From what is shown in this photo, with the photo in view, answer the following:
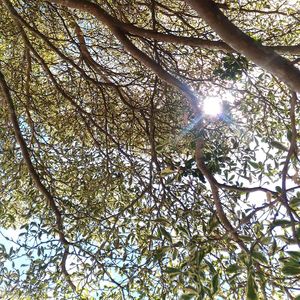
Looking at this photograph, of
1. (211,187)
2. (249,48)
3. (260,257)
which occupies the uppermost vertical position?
(249,48)

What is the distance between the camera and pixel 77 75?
6.93 metres

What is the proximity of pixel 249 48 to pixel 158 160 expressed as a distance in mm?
3066

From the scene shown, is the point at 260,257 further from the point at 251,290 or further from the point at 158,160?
the point at 158,160

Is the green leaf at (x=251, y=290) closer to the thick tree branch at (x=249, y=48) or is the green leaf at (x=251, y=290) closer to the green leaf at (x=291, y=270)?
the green leaf at (x=291, y=270)

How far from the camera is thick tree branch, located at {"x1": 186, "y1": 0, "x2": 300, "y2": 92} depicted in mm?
2105

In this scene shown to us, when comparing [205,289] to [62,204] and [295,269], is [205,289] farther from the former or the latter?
[62,204]

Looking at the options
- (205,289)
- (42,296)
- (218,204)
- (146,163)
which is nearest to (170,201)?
(146,163)

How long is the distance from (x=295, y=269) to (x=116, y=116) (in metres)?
4.27

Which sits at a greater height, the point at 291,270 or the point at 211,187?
the point at 211,187

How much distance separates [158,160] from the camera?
533 centimetres

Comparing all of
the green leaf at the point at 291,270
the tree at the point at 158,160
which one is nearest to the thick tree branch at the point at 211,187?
the tree at the point at 158,160

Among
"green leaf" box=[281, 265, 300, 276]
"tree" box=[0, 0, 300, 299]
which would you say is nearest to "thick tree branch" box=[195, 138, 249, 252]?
"tree" box=[0, 0, 300, 299]

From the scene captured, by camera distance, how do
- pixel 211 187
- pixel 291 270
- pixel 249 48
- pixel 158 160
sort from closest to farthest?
1. pixel 291 270
2. pixel 249 48
3. pixel 211 187
4. pixel 158 160

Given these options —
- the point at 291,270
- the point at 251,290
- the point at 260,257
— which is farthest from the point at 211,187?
the point at 291,270
